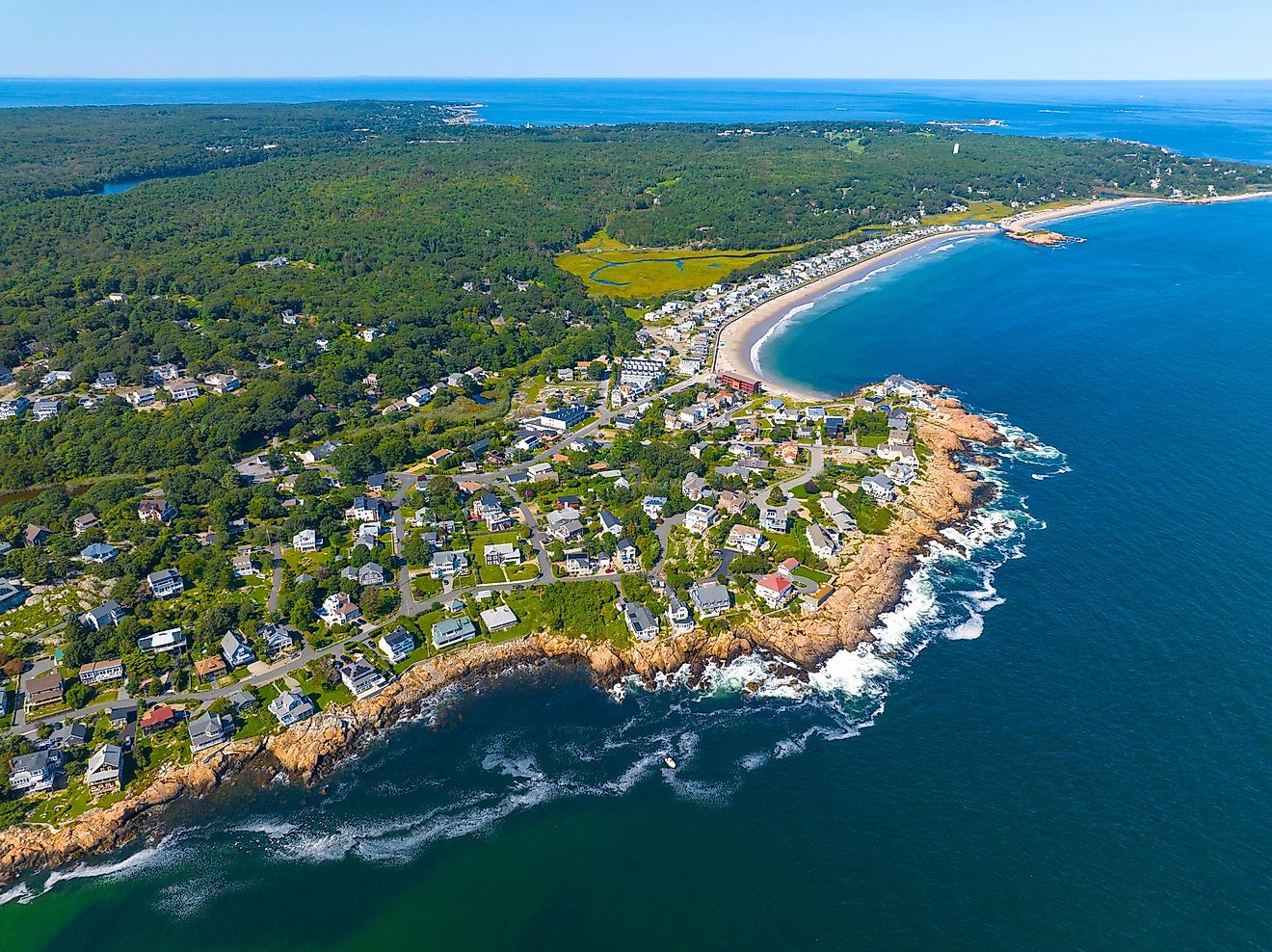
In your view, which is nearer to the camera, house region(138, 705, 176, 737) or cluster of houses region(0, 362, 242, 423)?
house region(138, 705, 176, 737)

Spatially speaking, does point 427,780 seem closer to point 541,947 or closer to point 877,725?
point 541,947

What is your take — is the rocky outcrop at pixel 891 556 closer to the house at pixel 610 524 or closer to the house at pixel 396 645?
the house at pixel 610 524

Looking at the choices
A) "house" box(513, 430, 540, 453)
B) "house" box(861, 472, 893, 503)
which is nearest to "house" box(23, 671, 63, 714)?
"house" box(513, 430, 540, 453)

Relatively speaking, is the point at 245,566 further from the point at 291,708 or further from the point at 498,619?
the point at 498,619

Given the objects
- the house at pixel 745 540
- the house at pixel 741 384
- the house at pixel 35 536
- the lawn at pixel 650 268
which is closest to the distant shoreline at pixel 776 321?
the house at pixel 741 384

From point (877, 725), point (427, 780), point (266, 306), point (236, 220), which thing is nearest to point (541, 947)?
point (427, 780)

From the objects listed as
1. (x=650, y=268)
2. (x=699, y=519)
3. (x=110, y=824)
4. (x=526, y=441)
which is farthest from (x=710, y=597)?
(x=650, y=268)

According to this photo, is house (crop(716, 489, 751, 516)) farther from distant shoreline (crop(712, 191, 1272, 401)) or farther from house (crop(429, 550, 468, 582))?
distant shoreline (crop(712, 191, 1272, 401))
